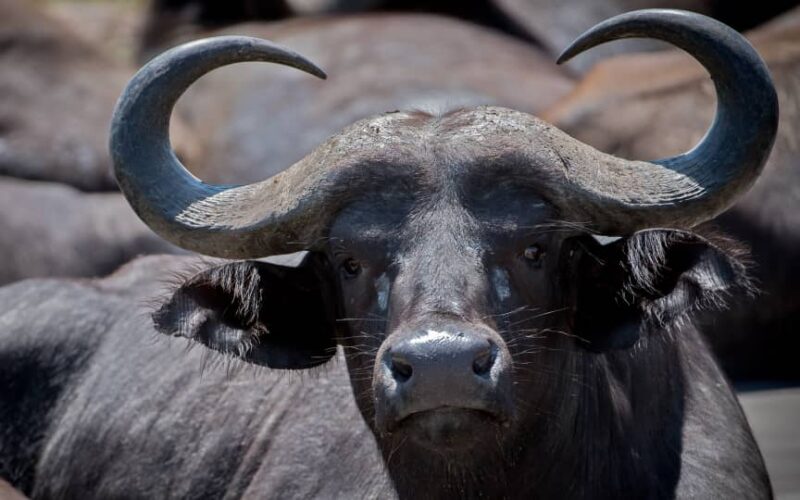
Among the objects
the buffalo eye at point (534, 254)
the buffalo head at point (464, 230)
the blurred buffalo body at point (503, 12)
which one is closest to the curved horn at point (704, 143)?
the buffalo head at point (464, 230)

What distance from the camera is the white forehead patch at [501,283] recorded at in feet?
15.8

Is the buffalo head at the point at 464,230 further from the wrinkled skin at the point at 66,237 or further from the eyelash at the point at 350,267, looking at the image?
the wrinkled skin at the point at 66,237

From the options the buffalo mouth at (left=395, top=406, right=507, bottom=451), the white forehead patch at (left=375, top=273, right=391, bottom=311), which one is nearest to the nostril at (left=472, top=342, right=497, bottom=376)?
the buffalo mouth at (left=395, top=406, right=507, bottom=451)

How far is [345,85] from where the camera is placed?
1123cm

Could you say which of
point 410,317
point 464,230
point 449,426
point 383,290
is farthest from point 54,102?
point 449,426

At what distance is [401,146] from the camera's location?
5027 mm

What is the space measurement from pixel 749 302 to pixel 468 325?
4570mm

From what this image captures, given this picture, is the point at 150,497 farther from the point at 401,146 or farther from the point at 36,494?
the point at 401,146

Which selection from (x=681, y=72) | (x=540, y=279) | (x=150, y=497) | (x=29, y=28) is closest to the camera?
(x=540, y=279)

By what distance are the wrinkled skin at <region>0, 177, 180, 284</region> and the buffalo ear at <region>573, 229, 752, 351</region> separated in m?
4.98

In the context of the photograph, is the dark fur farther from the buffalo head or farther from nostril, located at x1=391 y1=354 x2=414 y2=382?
nostril, located at x1=391 y1=354 x2=414 y2=382

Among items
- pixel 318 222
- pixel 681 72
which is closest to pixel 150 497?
pixel 318 222

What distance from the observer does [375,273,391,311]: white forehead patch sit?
4.86 metres

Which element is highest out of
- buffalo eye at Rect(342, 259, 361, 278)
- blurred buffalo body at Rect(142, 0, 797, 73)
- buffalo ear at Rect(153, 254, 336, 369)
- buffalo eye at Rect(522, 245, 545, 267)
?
blurred buffalo body at Rect(142, 0, 797, 73)
